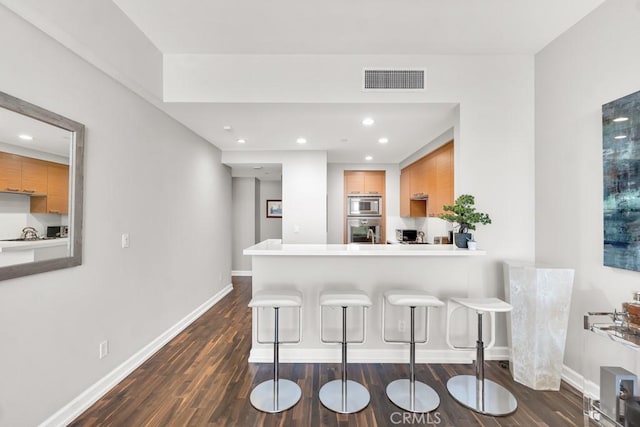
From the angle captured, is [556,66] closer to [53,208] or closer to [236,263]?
[53,208]

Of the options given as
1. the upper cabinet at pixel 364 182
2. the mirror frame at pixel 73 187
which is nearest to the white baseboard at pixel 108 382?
the mirror frame at pixel 73 187

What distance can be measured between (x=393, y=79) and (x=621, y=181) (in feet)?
5.94

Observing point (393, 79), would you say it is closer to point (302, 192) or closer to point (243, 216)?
point (302, 192)

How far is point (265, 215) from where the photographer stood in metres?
6.76

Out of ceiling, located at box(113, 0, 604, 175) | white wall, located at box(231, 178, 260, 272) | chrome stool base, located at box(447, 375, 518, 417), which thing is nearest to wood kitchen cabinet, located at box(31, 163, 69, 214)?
ceiling, located at box(113, 0, 604, 175)

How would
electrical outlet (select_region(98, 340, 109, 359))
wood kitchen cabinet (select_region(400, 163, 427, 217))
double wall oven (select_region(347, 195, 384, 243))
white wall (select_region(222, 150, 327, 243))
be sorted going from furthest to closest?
1. double wall oven (select_region(347, 195, 384, 243))
2. wood kitchen cabinet (select_region(400, 163, 427, 217))
3. white wall (select_region(222, 150, 327, 243))
4. electrical outlet (select_region(98, 340, 109, 359))

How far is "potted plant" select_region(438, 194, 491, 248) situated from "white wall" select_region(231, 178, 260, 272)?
4.59m

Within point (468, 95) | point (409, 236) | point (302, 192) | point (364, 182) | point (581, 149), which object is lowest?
point (409, 236)

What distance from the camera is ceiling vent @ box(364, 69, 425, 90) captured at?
2.63m

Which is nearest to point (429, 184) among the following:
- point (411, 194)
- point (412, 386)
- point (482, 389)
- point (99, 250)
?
point (411, 194)

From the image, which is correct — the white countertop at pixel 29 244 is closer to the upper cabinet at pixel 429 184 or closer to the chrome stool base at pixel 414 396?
the chrome stool base at pixel 414 396

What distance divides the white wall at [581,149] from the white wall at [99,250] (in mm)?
3443

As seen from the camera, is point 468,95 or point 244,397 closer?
point 244,397

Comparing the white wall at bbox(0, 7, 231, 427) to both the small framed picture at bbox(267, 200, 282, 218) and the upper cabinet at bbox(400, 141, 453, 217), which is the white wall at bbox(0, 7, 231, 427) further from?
the upper cabinet at bbox(400, 141, 453, 217)
